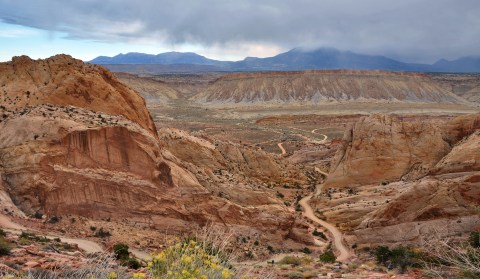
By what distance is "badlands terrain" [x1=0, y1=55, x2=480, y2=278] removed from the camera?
1928 cm

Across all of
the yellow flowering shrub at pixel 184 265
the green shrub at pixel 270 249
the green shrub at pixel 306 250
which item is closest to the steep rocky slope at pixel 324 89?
the green shrub at pixel 306 250

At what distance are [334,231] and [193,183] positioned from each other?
10968mm

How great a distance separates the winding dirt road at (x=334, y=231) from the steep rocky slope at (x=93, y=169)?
6.73 ft

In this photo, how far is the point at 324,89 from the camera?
174 m

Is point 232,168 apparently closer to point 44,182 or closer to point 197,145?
point 197,145

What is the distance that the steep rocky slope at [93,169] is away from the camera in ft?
64.1

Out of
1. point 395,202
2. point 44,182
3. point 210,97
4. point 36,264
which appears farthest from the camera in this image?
point 210,97

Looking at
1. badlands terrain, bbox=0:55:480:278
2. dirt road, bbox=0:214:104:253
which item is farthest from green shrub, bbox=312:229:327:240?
dirt road, bbox=0:214:104:253

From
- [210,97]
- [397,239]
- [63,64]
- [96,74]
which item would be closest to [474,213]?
[397,239]

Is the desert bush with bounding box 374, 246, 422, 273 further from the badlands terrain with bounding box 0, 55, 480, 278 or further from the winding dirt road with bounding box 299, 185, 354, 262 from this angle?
the winding dirt road with bounding box 299, 185, 354, 262

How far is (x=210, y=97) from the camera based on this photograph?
601 feet

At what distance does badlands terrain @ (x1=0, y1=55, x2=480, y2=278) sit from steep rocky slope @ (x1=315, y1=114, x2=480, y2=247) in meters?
0.09

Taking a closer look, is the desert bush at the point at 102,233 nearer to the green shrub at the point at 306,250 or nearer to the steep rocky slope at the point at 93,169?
the steep rocky slope at the point at 93,169

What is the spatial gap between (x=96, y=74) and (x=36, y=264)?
19788mm
